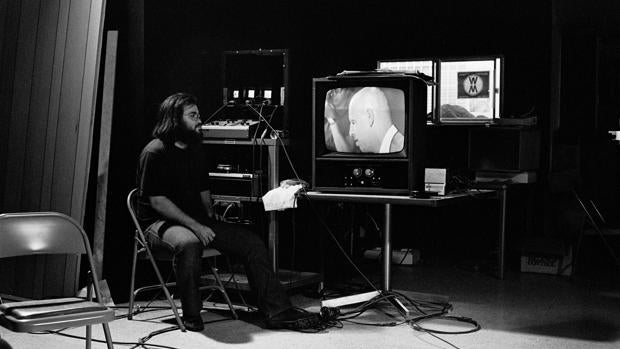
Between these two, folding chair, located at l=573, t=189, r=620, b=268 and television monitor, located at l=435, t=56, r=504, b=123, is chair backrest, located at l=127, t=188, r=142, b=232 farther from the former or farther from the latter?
folding chair, located at l=573, t=189, r=620, b=268

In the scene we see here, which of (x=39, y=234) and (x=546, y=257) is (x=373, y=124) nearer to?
(x=39, y=234)

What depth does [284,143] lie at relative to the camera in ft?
18.0

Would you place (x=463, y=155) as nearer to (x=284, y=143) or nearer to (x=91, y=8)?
(x=284, y=143)

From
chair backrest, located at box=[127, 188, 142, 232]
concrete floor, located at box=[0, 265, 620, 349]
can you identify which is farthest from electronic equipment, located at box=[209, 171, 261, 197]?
concrete floor, located at box=[0, 265, 620, 349]

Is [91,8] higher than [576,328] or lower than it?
higher

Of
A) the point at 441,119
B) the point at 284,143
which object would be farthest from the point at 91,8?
the point at 441,119

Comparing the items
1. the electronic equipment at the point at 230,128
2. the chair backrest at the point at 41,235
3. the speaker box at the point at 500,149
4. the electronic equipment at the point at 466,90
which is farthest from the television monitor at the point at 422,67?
the chair backrest at the point at 41,235

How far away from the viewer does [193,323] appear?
4797 mm

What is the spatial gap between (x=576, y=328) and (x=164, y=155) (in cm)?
256

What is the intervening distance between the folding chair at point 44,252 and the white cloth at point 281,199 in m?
1.61

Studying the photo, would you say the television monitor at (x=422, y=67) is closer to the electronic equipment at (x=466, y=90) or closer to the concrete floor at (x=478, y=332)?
the electronic equipment at (x=466, y=90)

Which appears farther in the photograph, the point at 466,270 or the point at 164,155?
the point at 466,270

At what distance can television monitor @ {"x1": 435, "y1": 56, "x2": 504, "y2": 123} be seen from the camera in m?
6.97

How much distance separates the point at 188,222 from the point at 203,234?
0.37ft
